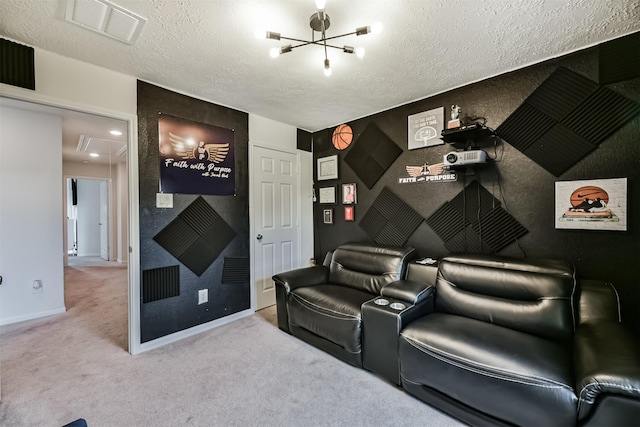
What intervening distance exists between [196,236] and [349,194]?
6.44 feet

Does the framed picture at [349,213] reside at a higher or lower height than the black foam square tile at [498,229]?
higher

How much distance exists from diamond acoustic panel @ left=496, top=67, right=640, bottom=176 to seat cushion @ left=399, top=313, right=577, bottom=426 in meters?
1.48

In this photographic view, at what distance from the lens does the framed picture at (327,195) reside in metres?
3.79

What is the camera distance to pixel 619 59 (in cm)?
189

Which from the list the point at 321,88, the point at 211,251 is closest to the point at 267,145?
the point at 321,88

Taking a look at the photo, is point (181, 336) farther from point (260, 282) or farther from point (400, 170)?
point (400, 170)

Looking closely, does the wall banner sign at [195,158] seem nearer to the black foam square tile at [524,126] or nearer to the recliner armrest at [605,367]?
the black foam square tile at [524,126]

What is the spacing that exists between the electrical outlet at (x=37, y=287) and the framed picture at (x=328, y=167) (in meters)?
3.84

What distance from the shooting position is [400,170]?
3.11 m

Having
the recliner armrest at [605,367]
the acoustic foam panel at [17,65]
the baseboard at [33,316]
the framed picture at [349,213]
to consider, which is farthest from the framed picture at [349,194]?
the baseboard at [33,316]

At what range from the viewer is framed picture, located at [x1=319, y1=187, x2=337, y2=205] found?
3793mm

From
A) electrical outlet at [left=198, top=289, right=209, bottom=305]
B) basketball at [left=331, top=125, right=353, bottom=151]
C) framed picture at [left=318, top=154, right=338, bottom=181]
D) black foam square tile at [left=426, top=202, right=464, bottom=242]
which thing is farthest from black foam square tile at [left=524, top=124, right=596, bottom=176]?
electrical outlet at [left=198, top=289, right=209, bottom=305]

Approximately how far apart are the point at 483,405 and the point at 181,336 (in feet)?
8.71

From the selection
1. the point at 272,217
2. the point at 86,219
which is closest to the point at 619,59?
the point at 272,217
